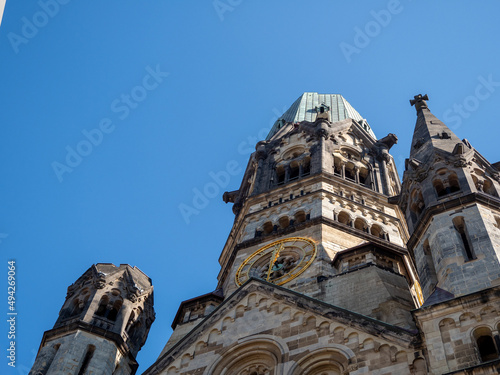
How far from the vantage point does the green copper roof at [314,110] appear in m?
45.6

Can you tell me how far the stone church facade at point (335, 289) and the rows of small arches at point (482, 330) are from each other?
0.10 ft

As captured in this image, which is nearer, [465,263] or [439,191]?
[465,263]

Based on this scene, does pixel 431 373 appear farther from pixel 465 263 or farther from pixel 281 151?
pixel 281 151

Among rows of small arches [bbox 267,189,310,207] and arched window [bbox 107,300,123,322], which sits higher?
rows of small arches [bbox 267,189,310,207]

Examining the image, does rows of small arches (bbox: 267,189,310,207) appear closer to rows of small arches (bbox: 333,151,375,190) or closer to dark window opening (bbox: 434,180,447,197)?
rows of small arches (bbox: 333,151,375,190)

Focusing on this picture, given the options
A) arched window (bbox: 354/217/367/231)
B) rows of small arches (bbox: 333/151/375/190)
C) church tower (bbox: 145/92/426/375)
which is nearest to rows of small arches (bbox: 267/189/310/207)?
church tower (bbox: 145/92/426/375)

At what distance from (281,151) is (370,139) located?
17.2 feet

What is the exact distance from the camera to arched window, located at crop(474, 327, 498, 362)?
48.4 ft

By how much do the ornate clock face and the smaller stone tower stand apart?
373 centimetres

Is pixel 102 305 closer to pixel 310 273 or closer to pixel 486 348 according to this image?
pixel 310 273

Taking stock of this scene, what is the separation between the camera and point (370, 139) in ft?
135

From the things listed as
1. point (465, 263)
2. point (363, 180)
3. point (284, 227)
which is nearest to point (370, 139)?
point (363, 180)

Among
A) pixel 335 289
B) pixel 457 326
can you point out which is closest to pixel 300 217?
pixel 335 289

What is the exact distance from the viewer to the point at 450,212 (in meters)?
20.4
